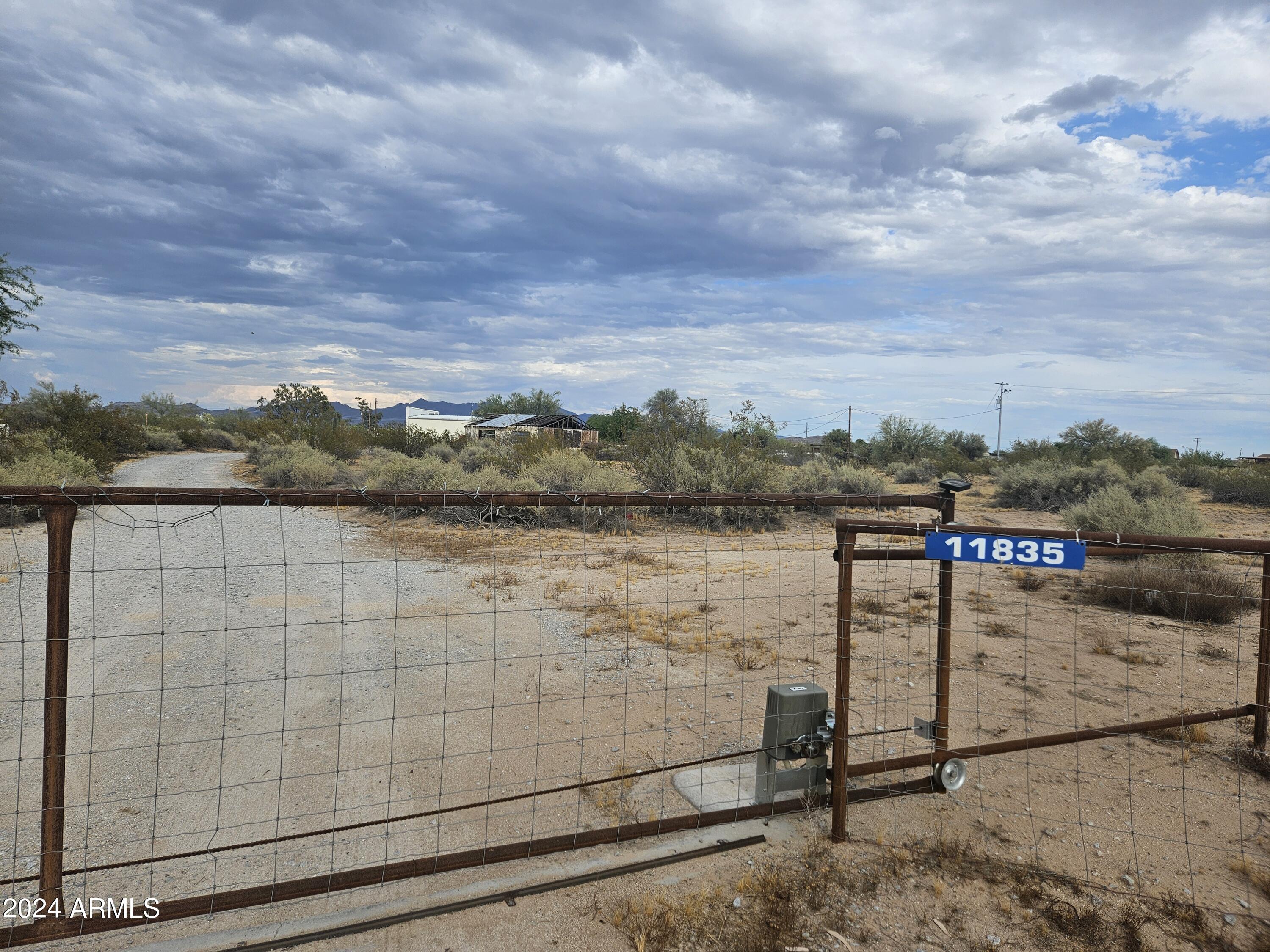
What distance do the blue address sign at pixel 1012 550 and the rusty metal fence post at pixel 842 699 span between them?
458 mm

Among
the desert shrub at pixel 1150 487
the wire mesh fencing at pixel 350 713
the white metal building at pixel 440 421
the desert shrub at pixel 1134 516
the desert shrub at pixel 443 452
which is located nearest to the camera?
the wire mesh fencing at pixel 350 713

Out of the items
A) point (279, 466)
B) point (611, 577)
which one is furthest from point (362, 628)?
point (279, 466)

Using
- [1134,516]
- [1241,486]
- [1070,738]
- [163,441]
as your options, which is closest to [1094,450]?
[1241,486]

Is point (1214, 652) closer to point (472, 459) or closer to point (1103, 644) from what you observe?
point (1103, 644)

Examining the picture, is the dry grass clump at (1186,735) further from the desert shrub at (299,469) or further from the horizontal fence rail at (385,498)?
the desert shrub at (299,469)

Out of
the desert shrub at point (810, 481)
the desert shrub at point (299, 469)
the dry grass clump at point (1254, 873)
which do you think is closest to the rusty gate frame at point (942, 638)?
the dry grass clump at point (1254, 873)

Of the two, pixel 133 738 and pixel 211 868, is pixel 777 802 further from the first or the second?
pixel 133 738

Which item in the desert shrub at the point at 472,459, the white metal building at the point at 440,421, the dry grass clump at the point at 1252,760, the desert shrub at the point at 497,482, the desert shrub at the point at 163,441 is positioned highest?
the white metal building at the point at 440,421

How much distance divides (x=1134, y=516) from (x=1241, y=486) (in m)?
18.7

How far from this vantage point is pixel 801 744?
4609 millimetres

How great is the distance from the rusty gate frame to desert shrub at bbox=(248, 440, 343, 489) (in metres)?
24.0

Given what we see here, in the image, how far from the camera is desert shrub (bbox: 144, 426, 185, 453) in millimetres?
46781

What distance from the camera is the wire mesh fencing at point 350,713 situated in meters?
3.80

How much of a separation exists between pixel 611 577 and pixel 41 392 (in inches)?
1492
